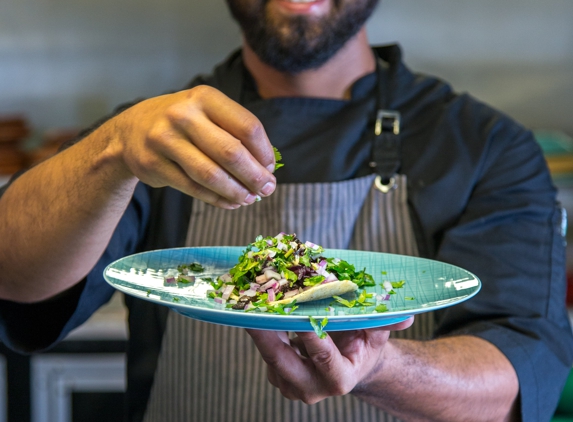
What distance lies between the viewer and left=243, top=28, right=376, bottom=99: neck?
5.43 ft

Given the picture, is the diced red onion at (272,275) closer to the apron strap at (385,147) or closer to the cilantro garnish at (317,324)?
the cilantro garnish at (317,324)

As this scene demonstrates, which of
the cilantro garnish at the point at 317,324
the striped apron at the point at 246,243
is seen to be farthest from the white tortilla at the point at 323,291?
the striped apron at the point at 246,243

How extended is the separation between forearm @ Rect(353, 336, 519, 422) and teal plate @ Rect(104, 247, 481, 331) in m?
0.12

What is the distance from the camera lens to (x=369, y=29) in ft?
8.79

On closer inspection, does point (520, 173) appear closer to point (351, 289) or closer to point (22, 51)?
point (351, 289)

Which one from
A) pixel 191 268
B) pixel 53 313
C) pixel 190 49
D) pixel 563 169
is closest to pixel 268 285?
pixel 191 268

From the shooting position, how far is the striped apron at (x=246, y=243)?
142 centimetres

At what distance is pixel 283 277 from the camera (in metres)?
1.00

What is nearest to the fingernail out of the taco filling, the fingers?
the fingers

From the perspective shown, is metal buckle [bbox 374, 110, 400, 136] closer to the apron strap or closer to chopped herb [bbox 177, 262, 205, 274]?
the apron strap

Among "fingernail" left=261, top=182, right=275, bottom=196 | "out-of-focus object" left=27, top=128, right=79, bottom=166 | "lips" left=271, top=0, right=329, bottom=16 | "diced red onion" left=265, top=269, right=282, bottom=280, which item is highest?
"lips" left=271, top=0, right=329, bottom=16

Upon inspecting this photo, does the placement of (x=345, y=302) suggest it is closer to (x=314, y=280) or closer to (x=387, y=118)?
(x=314, y=280)

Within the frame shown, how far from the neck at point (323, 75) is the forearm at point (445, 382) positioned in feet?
2.22

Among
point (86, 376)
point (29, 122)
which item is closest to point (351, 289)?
point (86, 376)
